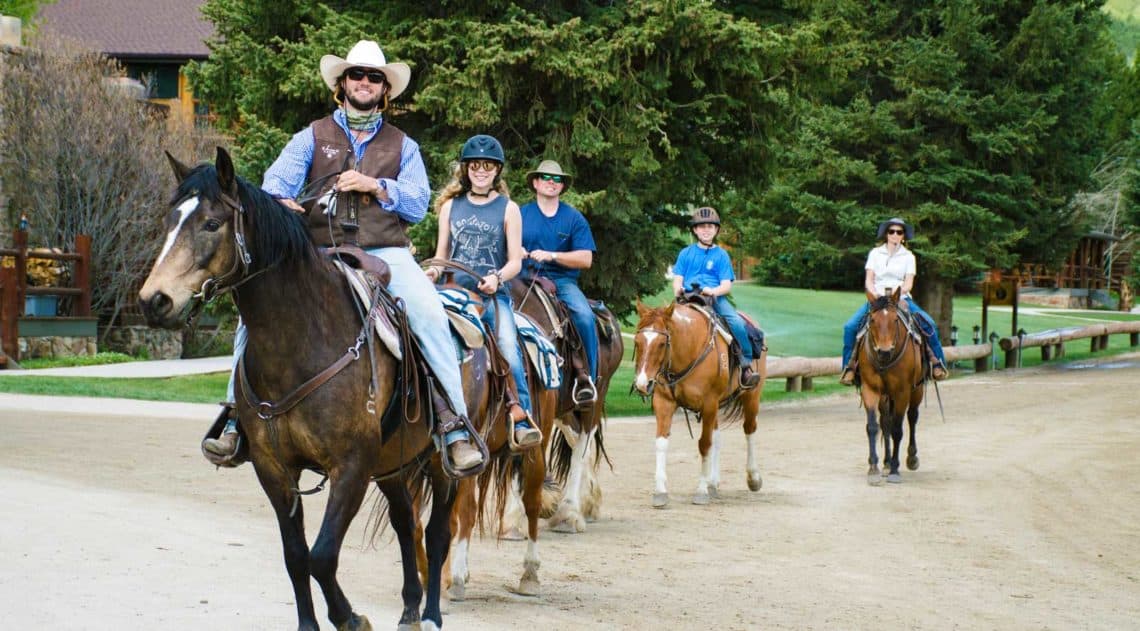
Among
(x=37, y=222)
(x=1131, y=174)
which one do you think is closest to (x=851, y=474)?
(x=37, y=222)

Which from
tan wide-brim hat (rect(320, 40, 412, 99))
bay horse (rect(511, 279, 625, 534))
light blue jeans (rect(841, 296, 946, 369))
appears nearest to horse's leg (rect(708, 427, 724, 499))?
bay horse (rect(511, 279, 625, 534))

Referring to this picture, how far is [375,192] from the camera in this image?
7.30m

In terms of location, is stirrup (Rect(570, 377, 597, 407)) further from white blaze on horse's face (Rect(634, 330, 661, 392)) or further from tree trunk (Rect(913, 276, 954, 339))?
tree trunk (Rect(913, 276, 954, 339))

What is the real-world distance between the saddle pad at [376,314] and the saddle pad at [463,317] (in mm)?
876

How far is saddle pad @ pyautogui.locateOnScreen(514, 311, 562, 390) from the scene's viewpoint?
9.51 meters

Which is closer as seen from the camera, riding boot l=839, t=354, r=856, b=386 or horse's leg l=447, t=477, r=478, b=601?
horse's leg l=447, t=477, r=478, b=601

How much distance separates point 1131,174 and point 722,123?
25.4 metres

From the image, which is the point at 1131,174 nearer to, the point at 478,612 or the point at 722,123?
the point at 722,123

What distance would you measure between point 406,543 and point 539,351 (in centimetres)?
220

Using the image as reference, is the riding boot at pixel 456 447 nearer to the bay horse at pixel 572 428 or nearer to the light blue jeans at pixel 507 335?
the light blue jeans at pixel 507 335

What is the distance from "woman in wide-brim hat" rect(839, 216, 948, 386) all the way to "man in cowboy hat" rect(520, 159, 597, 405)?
6.15m

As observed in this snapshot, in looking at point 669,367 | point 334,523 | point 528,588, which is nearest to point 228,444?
point 334,523

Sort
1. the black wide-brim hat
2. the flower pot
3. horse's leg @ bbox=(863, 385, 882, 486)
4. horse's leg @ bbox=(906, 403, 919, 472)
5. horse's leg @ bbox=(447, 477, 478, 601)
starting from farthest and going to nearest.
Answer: the flower pot, horse's leg @ bbox=(906, 403, 919, 472), the black wide-brim hat, horse's leg @ bbox=(863, 385, 882, 486), horse's leg @ bbox=(447, 477, 478, 601)

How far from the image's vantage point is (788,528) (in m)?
12.5
